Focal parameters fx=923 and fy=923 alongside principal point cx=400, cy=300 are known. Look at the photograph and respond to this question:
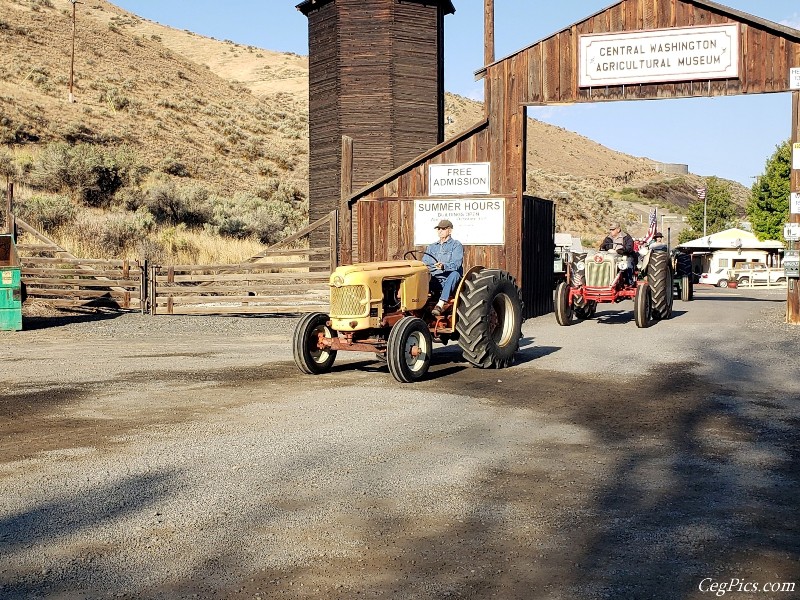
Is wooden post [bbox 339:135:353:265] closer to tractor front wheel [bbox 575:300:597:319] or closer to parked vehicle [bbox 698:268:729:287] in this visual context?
tractor front wheel [bbox 575:300:597:319]

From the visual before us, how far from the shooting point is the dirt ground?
443cm

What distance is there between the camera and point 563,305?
730 inches

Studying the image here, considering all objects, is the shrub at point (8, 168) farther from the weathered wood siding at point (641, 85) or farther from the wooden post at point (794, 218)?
the wooden post at point (794, 218)

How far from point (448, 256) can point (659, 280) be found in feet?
25.3

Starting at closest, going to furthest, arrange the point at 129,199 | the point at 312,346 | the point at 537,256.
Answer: the point at 312,346, the point at 537,256, the point at 129,199

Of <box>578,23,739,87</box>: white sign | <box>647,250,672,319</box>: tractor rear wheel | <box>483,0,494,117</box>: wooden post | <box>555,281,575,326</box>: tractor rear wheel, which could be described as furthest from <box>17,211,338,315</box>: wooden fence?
<box>647,250,672,319</box>: tractor rear wheel

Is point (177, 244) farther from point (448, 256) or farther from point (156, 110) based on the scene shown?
point (156, 110)

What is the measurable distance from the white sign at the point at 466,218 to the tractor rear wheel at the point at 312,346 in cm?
918

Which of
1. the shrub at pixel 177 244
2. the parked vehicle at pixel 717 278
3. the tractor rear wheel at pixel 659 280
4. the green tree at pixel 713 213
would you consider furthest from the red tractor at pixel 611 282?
the green tree at pixel 713 213

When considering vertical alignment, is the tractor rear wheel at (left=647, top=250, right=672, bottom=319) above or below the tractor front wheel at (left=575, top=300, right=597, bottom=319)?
above

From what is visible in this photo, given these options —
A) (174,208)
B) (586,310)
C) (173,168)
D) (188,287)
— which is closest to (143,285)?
(188,287)

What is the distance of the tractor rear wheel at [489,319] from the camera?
11625mm

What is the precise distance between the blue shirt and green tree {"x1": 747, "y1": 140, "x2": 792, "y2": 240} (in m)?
50.6

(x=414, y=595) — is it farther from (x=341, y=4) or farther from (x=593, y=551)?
(x=341, y=4)
